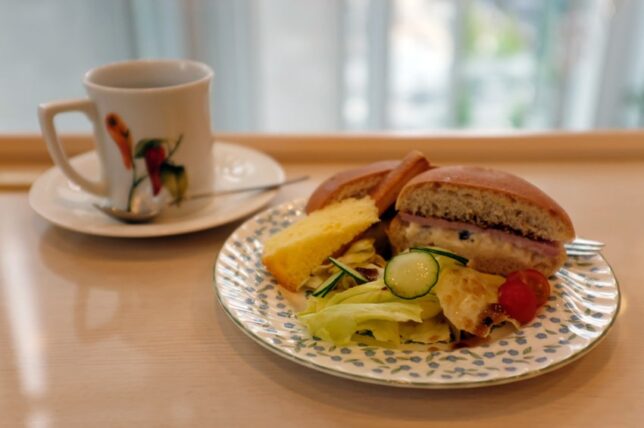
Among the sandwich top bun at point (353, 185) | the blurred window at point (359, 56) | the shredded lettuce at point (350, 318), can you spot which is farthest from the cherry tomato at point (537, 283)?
the blurred window at point (359, 56)

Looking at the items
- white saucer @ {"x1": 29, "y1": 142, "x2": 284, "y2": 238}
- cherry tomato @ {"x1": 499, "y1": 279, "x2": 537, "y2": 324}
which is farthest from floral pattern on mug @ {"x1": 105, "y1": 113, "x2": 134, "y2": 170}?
cherry tomato @ {"x1": 499, "y1": 279, "x2": 537, "y2": 324}

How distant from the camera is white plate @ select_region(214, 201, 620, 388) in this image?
612 mm

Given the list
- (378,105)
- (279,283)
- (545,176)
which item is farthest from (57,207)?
(378,105)

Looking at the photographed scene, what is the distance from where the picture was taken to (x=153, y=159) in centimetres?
93

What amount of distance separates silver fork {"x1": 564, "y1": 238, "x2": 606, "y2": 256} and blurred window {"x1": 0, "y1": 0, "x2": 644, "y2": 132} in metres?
1.56

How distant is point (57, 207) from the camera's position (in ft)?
3.27

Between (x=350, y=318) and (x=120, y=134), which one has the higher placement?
(x=120, y=134)

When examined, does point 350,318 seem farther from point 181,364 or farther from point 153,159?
point 153,159

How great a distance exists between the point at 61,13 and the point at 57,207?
1.33 metres

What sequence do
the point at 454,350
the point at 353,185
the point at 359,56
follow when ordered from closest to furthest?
the point at 454,350 < the point at 353,185 < the point at 359,56

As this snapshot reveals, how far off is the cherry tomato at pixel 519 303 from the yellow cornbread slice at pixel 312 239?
0.21 m

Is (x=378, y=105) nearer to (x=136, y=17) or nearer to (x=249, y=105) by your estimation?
(x=249, y=105)

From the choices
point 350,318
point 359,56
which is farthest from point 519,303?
point 359,56

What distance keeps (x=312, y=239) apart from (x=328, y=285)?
8cm
